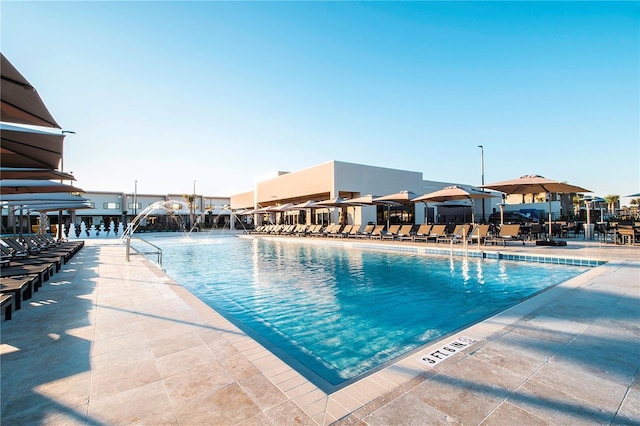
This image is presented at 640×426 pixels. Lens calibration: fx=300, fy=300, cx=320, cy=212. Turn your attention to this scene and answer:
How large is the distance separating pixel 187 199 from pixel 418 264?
37741 mm

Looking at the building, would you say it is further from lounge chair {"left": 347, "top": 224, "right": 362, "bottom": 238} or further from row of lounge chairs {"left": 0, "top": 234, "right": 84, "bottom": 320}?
row of lounge chairs {"left": 0, "top": 234, "right": 84, "bottom": 320}

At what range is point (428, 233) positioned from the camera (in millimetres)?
13344

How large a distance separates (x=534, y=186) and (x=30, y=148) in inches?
550

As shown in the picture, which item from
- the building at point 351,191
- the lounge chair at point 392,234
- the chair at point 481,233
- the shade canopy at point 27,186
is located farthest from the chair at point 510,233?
the shade canopy at point 27,186

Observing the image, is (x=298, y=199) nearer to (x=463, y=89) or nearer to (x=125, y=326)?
(x=463, y=89)

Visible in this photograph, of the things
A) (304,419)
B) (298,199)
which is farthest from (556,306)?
(298,199)

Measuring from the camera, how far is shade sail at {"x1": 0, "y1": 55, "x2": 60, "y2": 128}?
2215 mm

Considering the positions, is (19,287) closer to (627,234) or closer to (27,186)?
(27,186)

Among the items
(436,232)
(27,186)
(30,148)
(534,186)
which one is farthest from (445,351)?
(534,186)

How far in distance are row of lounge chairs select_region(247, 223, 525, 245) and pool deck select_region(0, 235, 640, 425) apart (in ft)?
23.9

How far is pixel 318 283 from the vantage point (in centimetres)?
668

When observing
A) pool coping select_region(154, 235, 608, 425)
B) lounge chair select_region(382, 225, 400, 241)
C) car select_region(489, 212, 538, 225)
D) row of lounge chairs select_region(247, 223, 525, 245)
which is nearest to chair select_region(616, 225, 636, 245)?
row of lounge chairs select_region(247, 223, 525, 245)

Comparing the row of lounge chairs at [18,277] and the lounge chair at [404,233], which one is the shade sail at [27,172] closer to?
the row of lounge chairs at [18,277]

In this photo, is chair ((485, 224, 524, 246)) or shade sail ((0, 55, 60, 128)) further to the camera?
chair ((485, 224, 524, 246))
